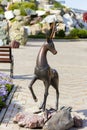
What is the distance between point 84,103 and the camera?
1008 cm

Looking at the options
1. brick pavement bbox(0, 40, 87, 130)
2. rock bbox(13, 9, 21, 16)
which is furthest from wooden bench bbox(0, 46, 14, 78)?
rock bbox(13, 9, 21, 16)

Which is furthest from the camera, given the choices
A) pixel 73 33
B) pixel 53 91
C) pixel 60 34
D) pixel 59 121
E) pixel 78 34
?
Answer: pixel 73 33

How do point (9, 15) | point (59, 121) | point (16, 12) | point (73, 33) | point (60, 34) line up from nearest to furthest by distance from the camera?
point (59, 121), point (60, 34), point (73, 33), point (9, 15), point (16, 12)

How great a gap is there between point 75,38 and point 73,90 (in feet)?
95.5

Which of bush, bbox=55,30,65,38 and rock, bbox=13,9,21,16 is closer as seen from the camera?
bush, bbox=55,30,65,38

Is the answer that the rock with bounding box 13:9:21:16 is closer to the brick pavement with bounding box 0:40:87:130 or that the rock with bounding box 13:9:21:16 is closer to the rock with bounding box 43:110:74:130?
the brick pavement with bounding box 0:40:87:130

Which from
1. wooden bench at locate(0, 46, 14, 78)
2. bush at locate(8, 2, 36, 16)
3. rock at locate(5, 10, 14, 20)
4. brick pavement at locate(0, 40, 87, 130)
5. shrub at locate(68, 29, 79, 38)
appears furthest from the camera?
bush at locate(8, 2, 36, 16)

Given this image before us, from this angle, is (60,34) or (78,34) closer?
(60,34)

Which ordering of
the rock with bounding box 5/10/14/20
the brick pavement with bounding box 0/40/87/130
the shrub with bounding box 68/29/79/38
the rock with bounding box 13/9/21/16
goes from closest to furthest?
the brick pavement with bounding box 0/40/87/130 < the shrub with bounding box 68/29/79/38 < the rock with bounding box 5/10/14/20 < the rock with bounding box 13/9/21/16

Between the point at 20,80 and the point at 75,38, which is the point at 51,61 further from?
the point at 75,38

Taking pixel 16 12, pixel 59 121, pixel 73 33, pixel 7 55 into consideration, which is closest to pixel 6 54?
pixel 7 55

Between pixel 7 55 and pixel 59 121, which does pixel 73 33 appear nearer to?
pixel 7 55

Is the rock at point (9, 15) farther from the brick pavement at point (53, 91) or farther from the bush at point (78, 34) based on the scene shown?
the brick pavement at point (53, 91)

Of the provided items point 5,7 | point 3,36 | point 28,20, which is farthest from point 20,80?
point 5,7
